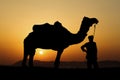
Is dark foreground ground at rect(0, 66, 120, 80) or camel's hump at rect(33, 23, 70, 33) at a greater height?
camel's hump at rect(33, 23, 70, 33)

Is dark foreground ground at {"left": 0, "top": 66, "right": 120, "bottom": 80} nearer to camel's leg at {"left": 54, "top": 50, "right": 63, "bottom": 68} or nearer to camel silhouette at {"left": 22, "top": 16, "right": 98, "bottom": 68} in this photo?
camel's leg at {"left": 54, "top": 50, "right": 63, "bottom": 68}

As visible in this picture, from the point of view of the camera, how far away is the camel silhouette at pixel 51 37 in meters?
25.0

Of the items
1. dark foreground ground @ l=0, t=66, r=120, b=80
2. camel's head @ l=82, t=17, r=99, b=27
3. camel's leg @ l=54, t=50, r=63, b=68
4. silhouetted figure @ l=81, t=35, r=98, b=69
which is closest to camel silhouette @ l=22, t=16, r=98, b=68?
camel's head @ l=82, t=17, r=99, b=27

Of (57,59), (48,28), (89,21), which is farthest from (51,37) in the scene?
(89,21)

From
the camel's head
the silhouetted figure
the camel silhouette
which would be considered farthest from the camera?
the camel's head

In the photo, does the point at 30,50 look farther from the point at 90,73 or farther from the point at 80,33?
the point at 90,73

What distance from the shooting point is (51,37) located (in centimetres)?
2527

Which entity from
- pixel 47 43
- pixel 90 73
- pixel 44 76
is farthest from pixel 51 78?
pixel 47 43

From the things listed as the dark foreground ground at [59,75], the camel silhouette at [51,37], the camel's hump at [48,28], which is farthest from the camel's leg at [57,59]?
the dark foreground ground at [59,75]

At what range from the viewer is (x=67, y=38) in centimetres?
2525

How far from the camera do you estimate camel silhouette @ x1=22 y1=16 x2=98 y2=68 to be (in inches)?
986

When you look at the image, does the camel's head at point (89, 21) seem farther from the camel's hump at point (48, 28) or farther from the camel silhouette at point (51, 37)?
the camel's hump at point (48, 28)

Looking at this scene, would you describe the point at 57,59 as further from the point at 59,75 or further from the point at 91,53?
the point at 59,75

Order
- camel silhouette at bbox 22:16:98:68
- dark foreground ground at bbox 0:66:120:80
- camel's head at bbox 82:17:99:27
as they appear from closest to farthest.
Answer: dark foreground ground at bbox 0:66:120:80 → camel silhouette at bbox 22:16:98:68 → camel's head at bbox 82:17:99:27
